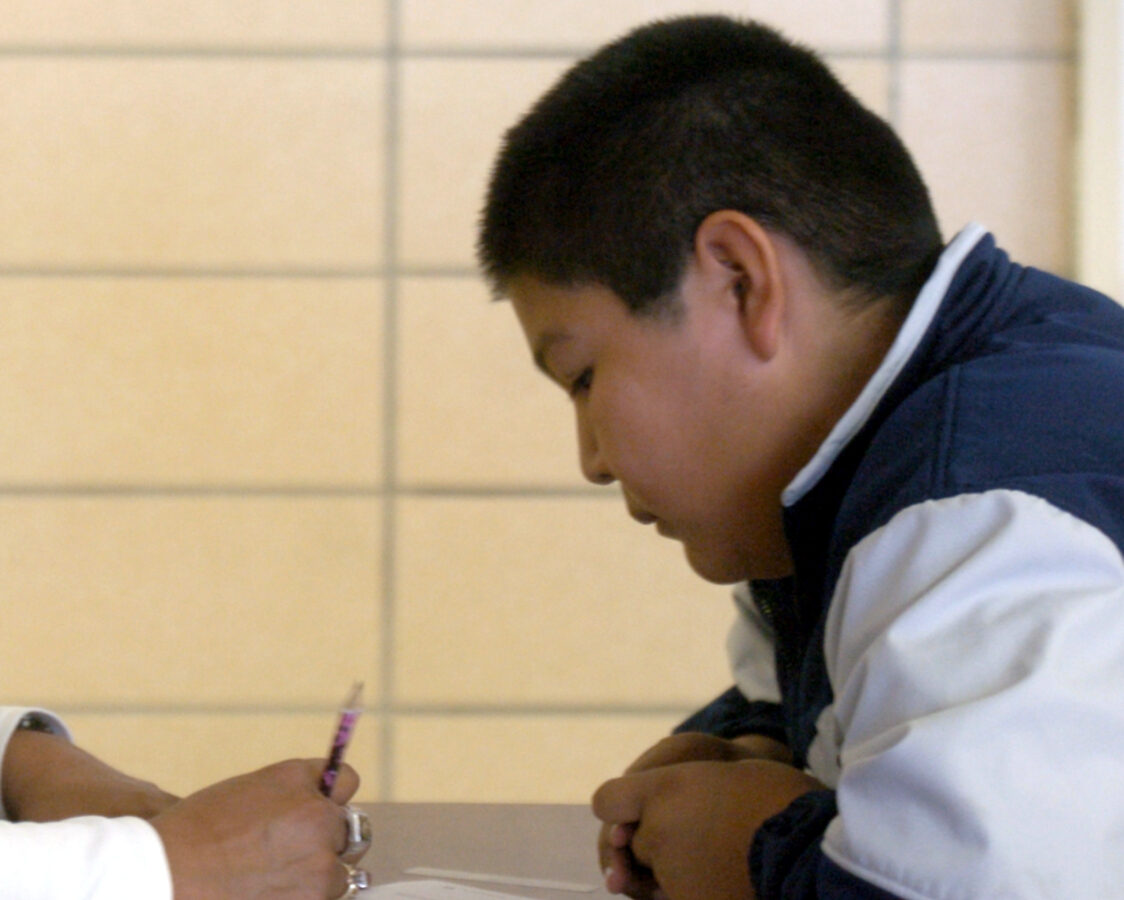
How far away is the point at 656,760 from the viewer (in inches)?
37.4

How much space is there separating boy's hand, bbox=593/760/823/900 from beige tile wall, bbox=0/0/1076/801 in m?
1.28

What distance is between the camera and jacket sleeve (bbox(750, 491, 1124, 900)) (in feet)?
1.78

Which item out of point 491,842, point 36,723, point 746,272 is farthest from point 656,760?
point 36,723

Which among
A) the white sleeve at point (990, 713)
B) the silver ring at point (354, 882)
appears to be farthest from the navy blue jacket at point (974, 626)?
the silver ring at point (354, 882)

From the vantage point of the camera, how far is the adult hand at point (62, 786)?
90 cm

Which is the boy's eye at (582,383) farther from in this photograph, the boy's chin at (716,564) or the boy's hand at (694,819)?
the boy's hand at (694,819)

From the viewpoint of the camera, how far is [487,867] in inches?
33.0

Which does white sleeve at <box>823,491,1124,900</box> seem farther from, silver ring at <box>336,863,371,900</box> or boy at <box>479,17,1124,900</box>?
silver ring at <box>336,863,371,900</box>

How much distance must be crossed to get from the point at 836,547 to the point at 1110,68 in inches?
63.7

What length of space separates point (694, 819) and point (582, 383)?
0.29 metres

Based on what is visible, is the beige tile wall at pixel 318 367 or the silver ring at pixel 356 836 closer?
the silver ring at pixel 356 836

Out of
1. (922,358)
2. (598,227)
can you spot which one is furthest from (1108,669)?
(598,227)

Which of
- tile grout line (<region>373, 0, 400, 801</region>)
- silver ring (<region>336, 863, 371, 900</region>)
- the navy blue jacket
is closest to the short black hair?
the navy blue jacket

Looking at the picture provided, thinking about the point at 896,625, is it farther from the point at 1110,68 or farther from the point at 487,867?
the point at 1110,68
